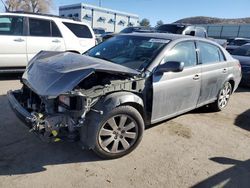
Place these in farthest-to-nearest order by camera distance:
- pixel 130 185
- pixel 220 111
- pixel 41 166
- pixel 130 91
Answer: pixel 220 111 → pixel 130 91 → pixel 41 166 → pixel 130 185

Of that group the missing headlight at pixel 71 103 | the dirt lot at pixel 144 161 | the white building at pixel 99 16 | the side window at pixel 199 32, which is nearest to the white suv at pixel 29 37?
the dirt lot at pixel 144 161

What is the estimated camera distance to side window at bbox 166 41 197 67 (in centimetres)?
466

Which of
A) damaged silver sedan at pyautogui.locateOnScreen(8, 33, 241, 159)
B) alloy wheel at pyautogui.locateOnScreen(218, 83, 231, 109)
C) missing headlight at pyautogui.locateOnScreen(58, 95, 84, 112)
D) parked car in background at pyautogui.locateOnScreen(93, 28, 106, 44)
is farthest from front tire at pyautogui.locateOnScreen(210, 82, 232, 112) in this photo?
parked car in background at pyautogui.locateOnScreen(93, 28, 106, 44)

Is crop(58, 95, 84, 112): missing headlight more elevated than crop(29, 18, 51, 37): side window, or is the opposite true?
crop(29, 18, 51, 37): side window

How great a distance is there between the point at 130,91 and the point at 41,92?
121 centimetres

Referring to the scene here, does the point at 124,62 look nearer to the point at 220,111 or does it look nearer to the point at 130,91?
the point at 130,91

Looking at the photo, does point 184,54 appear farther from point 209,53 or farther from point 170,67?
point 209,53

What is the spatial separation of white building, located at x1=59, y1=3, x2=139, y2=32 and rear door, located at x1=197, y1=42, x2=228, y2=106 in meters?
50.1

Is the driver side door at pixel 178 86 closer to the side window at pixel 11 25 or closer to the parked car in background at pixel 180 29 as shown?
the side window at pixel 11 25

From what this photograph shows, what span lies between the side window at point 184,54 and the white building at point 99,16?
2001 inches

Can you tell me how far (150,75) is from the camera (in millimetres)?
4180

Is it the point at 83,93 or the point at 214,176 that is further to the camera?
the point at 214,176

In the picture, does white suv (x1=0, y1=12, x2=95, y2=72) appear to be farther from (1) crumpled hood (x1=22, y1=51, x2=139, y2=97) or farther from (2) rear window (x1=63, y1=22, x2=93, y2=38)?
(1) crumpled hood (x1=22, y1=51, x2=139, y2=97)

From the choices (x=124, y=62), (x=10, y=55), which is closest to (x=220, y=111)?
(x=124, y=62)
